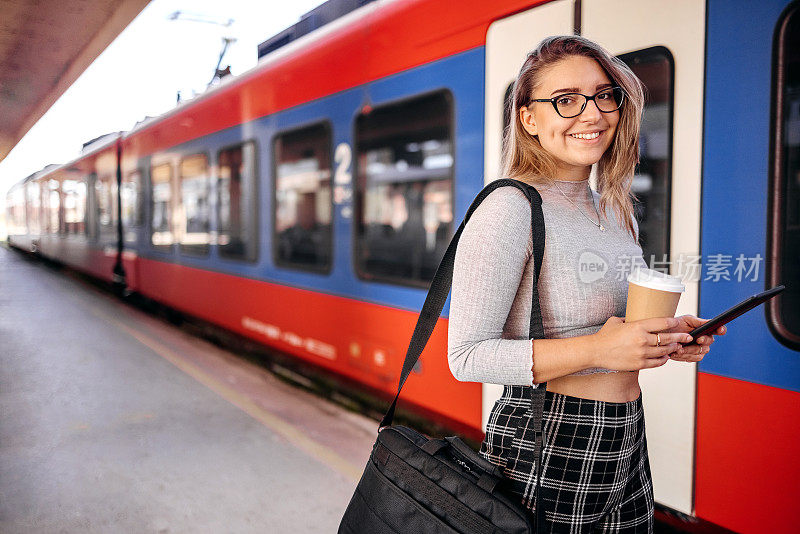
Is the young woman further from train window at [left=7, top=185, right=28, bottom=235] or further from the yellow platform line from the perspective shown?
train window at [left=7, top=185, right=28, bottom=235]

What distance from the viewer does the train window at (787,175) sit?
2.11 meters

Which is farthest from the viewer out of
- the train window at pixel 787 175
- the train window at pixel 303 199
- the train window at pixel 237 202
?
the train window at pixel 237 202

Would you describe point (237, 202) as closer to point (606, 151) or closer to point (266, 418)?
point (266, 418)

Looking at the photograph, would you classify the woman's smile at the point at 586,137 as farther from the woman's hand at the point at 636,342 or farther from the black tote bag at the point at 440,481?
the woman's hand at the point at 636,342

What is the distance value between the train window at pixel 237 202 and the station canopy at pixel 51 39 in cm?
264

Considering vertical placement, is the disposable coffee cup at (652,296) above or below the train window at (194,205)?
below

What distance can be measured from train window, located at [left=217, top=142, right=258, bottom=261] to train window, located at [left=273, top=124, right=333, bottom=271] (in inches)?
18.5

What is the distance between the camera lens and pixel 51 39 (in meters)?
9.88

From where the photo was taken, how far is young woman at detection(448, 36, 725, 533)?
3.95 feet

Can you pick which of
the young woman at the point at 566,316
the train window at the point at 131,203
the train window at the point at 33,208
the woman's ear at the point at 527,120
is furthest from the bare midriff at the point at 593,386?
the train window at the point at 33,208

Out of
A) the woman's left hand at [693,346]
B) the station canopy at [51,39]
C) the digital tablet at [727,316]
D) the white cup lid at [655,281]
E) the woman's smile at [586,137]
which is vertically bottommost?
the woman's left hand at [693,346]

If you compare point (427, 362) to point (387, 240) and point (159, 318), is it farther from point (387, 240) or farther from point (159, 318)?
point (159, 318)

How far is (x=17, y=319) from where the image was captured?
915cm

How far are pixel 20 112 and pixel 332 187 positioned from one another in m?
15.4
